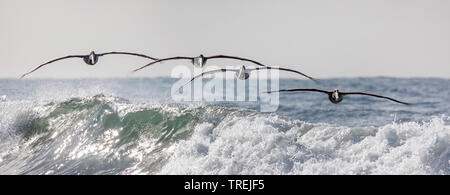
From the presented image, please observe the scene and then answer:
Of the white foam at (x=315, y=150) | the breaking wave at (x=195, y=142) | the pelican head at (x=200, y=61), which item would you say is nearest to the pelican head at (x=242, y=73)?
the pelican head at (x=200, y=61)

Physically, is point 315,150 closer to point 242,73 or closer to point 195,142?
point 195,142

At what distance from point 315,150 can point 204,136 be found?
2.92 metres

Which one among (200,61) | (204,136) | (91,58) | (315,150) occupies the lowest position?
(315,150)

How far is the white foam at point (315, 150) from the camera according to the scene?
11984mm

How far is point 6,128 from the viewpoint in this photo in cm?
1933

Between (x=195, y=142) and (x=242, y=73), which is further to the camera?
(x=242, y=73)

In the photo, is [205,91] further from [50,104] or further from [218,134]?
[218,134]

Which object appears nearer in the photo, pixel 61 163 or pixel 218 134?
pixel 218 134

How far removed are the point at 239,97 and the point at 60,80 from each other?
27.2 ft

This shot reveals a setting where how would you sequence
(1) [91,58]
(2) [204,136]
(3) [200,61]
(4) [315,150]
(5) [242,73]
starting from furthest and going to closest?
1. (1) [91,58]
2. (5) [242,73]
3. (3) [200,61]
4. (2) [204,136]
5. (4) [315,150]

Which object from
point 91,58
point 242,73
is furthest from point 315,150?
point 91,58

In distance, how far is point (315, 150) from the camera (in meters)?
12.9
